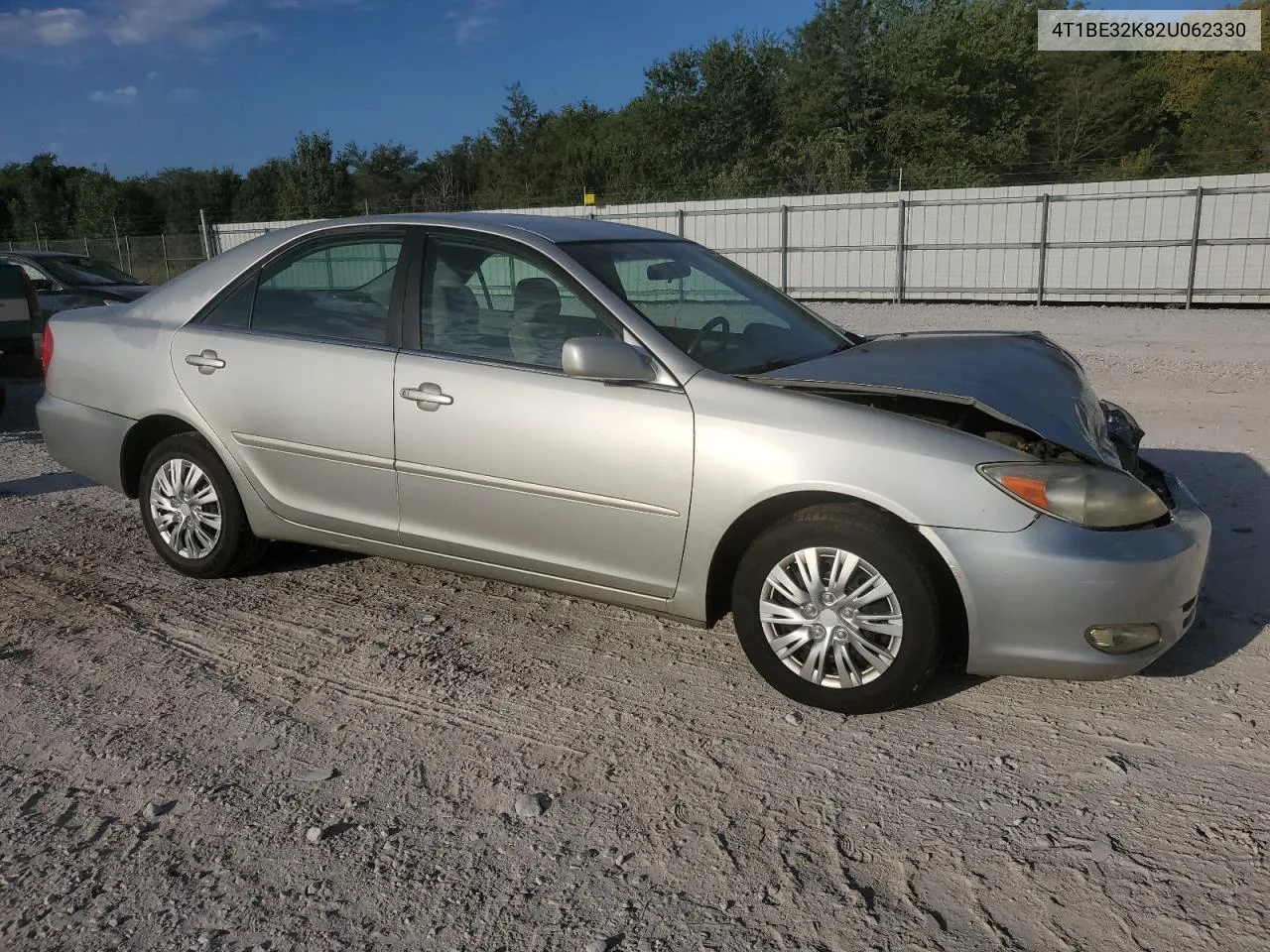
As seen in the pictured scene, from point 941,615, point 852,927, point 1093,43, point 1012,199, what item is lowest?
point 852,927

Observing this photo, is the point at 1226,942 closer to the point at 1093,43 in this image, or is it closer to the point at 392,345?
the point at 392,345

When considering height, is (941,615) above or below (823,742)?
above

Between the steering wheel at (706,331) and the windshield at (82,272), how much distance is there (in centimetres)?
1234

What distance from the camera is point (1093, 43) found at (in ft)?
134

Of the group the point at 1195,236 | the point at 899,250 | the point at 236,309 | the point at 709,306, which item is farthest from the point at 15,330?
the point at 1195,236

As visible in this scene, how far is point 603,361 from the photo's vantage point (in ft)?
11.4

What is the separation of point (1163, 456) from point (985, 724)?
3899 millimetres

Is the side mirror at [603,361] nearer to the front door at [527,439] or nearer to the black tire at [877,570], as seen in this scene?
the front door at [527,439]

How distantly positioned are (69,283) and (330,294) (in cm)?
1126

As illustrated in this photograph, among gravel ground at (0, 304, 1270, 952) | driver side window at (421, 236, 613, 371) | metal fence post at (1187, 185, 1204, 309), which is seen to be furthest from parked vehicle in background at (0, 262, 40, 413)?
metal fence post at (1187, 185, 1204, 309)

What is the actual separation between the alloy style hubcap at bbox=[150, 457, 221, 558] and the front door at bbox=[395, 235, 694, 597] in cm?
108

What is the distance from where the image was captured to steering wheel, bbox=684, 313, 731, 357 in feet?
12.2

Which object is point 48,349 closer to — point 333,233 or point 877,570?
point 333,233

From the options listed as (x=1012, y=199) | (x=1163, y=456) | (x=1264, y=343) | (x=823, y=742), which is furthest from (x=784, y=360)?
(x=1012, y=199)
